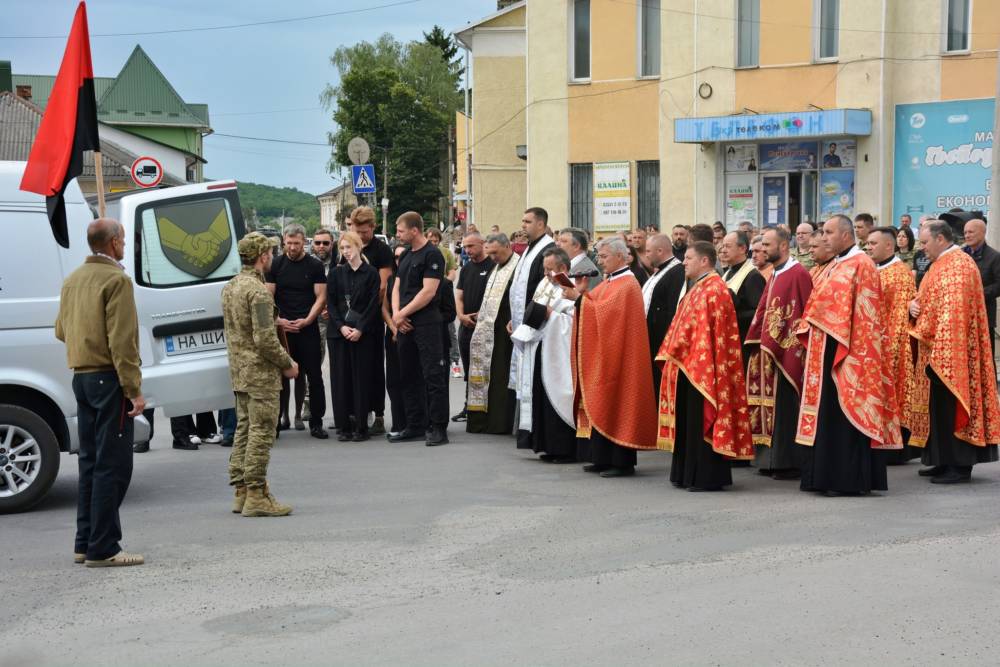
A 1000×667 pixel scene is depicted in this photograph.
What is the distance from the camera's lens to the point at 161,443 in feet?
41.2

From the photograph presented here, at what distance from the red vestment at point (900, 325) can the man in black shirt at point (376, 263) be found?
4.83m

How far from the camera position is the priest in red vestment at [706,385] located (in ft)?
31.0

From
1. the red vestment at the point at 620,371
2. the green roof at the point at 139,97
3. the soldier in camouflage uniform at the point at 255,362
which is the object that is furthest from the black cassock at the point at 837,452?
the green roof at the point at 139,97

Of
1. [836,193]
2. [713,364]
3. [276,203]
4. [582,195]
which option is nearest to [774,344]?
[713,364]

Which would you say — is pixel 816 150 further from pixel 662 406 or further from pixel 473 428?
pixel 662 406

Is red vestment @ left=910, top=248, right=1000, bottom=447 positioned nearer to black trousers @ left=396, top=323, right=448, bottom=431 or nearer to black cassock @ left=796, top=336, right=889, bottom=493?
black cassock @ left=796, top=336, right=889, bottom=493

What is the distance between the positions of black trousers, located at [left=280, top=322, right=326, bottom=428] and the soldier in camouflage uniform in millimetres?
3982

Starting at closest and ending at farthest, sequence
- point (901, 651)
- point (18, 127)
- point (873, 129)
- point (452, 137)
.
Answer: point (901, 651)
point (873, 129)
point (18, 127)
point (452, 137)

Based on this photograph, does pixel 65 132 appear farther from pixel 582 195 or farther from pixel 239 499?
pixel 582 195

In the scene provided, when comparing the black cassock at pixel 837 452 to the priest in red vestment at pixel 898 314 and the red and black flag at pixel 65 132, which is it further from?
the red and black flag at pixel 65 132

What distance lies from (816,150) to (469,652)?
2297 cm

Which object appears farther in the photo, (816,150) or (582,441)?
(816,150)

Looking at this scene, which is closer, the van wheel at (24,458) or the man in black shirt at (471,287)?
the van wheel at (24,458)

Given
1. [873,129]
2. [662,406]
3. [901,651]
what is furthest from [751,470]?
[873,129]
